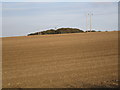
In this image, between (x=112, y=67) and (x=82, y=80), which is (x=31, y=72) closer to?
(x=82, y=80)

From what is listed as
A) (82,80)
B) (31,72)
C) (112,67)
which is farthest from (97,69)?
(31,72)

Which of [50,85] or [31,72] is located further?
[31,72]

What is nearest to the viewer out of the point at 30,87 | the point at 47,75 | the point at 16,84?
the point at 30,87

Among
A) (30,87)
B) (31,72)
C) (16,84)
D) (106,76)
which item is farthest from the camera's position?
(31,72)

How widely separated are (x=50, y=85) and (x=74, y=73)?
98.7 inches

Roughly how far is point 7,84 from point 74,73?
3265 mm

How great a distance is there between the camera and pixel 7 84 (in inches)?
351

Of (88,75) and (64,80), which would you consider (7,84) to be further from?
(88,75)

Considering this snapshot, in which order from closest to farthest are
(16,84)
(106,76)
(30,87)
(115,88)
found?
(115,88)
(30,87)
(16,84)
(106,76)

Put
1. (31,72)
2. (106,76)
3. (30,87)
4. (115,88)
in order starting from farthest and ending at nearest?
(31,72), (106,76), (30,87), (115,88)

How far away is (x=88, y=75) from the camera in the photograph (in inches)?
388

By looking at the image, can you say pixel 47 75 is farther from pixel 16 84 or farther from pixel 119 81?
pixel 119 81

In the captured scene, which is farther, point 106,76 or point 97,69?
point 97,69

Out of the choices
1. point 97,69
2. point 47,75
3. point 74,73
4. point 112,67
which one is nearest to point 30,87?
point 47,75
